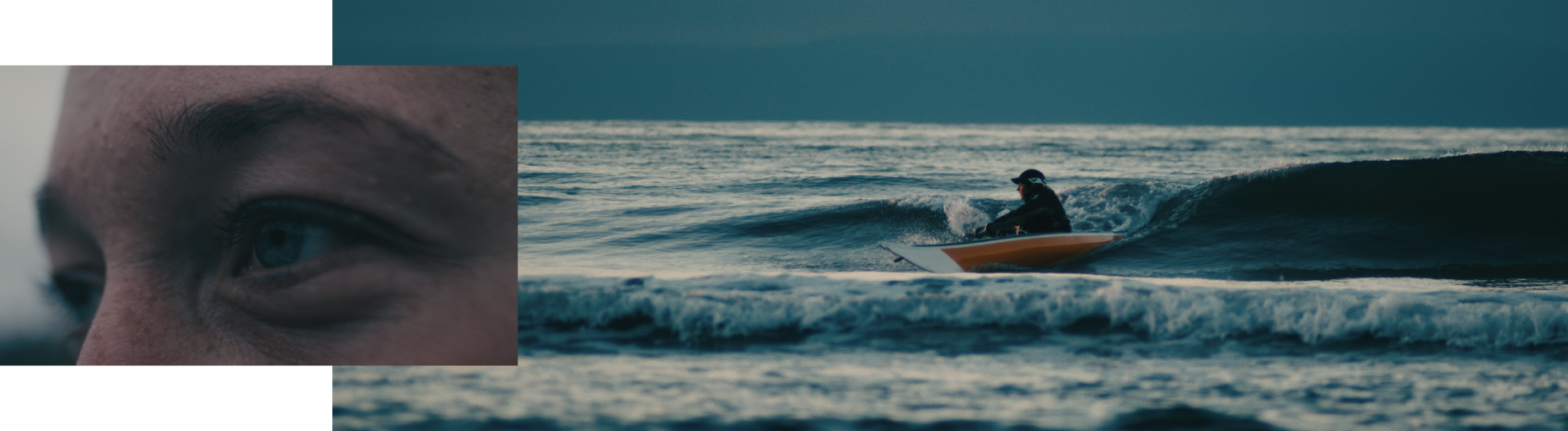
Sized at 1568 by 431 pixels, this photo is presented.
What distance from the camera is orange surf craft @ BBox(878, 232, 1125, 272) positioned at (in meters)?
6.33

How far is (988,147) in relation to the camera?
1839 centimetres

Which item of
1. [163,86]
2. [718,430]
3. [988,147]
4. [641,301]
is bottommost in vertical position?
[718,430]

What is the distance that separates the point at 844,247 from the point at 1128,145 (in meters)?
13.5

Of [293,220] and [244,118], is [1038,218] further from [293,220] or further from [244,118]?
[244,118]

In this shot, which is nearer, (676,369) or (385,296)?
(385,296)

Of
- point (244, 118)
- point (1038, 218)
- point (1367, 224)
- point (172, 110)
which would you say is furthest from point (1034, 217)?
point (172, 110)

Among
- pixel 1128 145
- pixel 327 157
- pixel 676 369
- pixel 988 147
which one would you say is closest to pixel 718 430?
pixel 676 369

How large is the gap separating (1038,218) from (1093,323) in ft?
→ 7.81

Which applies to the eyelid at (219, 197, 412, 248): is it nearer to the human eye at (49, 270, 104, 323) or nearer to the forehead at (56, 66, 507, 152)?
the forehead at (56, 66, 507, 152)

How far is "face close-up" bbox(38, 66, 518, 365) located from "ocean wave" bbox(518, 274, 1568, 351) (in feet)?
3.88

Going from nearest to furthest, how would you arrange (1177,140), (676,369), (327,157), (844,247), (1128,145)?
(327,157) < (676,369) < (844,247) < (1128,145) < (1177,140)

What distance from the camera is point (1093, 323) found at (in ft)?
14.5

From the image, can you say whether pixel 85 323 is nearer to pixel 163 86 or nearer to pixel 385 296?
pixel 163 86

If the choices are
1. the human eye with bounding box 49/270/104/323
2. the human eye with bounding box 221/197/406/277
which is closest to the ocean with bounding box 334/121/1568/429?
the human eye with bounding box 221/197/406/277
